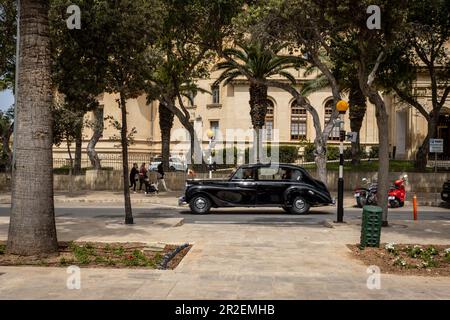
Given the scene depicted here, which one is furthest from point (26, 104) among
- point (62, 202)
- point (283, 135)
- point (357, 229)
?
point (283, 135)

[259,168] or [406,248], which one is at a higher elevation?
[259,168]

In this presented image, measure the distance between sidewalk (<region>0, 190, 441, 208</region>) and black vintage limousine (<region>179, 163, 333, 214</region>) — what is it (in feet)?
17.3

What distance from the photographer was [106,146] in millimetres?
→ 51938

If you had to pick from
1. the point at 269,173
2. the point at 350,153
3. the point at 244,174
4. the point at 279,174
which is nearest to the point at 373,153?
the point at 350,153

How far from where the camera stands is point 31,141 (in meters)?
9.76

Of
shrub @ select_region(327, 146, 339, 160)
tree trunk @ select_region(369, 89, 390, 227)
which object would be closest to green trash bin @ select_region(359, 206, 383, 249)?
tree trunk @ select_region(369, 89, 390, 227)

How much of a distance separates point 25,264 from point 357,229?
8.52 m

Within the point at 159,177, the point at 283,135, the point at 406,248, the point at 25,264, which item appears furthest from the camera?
the point at 283,135

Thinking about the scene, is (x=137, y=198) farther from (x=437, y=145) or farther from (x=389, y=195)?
(x=437, y=145)

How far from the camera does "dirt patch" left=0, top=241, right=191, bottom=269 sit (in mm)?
9250

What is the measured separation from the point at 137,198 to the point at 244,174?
937 cm

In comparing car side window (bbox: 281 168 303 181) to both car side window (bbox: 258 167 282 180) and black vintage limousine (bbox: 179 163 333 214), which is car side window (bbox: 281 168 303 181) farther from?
car side window (bbox: 258 167 282 180)
